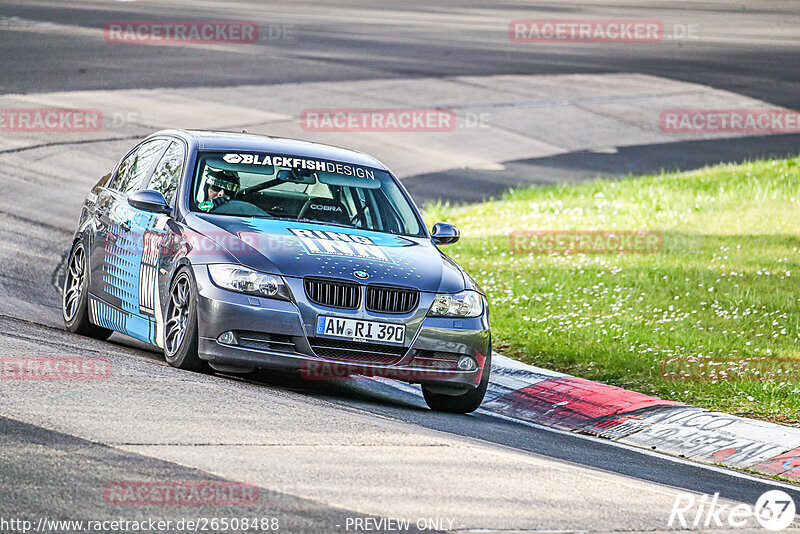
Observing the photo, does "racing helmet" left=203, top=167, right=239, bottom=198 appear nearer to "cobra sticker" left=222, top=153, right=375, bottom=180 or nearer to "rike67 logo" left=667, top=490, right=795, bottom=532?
"cobra sticker" left=222, top=153, right=375, bottom=180

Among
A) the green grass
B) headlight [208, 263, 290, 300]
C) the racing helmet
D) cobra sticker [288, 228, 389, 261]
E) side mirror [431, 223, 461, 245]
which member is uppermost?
the racing helmet

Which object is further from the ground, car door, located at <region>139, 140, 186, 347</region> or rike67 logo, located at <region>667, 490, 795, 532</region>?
car door, located at <region>139, 140, 186, 347</region>

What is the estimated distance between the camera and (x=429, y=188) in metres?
20.9

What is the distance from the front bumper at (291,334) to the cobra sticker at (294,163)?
1.38m

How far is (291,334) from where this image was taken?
828cm

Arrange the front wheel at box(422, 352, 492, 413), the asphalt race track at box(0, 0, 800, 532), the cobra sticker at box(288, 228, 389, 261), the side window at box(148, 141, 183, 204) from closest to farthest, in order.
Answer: the asphalt race track at box(0, 0, 800, 532)
the cobra sticker at box(288, 228, 389, 261)
the front wheel at box(422, 352, 492, 413)
the side window at box(148, 141, 183, 204)

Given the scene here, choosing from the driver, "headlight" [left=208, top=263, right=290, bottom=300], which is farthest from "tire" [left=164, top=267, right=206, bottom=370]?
the driver

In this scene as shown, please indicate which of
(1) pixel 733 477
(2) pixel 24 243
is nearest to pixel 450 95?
(2) pixel 24 243

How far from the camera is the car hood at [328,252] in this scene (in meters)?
8.41

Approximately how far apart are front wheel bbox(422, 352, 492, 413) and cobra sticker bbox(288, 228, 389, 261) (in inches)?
40.9

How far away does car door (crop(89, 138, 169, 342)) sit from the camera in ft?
31.0

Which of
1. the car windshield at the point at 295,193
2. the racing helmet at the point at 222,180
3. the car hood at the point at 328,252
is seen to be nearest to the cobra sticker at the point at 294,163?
the car windshield at the point at 295,193

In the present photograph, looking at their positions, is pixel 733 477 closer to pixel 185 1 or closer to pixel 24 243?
pixel 24 243

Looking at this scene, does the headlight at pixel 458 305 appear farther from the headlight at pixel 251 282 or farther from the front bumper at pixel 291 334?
the headlight at pixel 251 282
